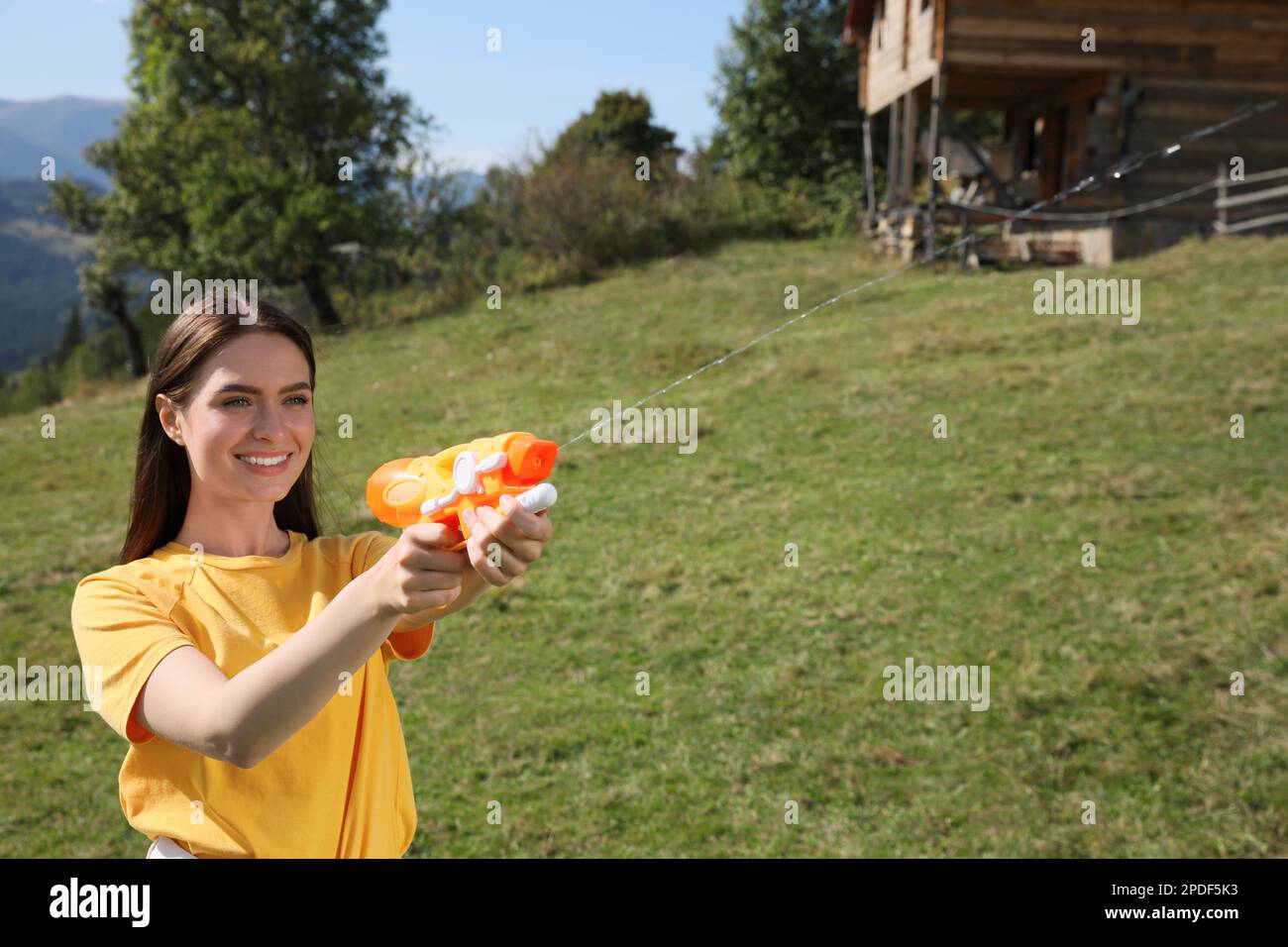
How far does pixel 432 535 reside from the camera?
134 cm

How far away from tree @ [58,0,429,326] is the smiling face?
62.6ft

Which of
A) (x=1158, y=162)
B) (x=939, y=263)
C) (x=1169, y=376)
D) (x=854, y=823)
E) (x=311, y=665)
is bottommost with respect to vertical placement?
(x=854, y=823)

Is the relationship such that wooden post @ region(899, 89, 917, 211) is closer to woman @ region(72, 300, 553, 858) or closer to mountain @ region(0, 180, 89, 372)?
woman @ region(72, 300, 553, 858)

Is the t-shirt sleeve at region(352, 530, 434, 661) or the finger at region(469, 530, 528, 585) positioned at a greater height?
the finger at region(469, 530, 528, 585)

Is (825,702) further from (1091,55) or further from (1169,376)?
(1091,55)

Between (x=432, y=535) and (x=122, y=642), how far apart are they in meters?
0.55

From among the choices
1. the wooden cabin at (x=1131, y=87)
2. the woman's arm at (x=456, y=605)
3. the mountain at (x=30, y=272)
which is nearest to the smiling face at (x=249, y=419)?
the woman's arm at (x=456, y=605)

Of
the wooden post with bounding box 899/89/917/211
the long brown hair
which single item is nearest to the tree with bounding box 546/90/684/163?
the wooden post with bounding box 899/89/917/211

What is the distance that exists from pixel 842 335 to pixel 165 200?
17173 millimetres

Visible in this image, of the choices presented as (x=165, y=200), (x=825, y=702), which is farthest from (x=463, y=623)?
(x=165, y=200)

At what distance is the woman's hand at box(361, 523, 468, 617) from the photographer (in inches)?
51.7

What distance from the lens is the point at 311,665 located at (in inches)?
51.7

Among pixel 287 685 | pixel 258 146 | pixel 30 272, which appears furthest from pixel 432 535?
pixel 30 272

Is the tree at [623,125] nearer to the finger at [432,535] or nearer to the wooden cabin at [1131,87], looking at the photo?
the wooden cabin at [1131,87]
